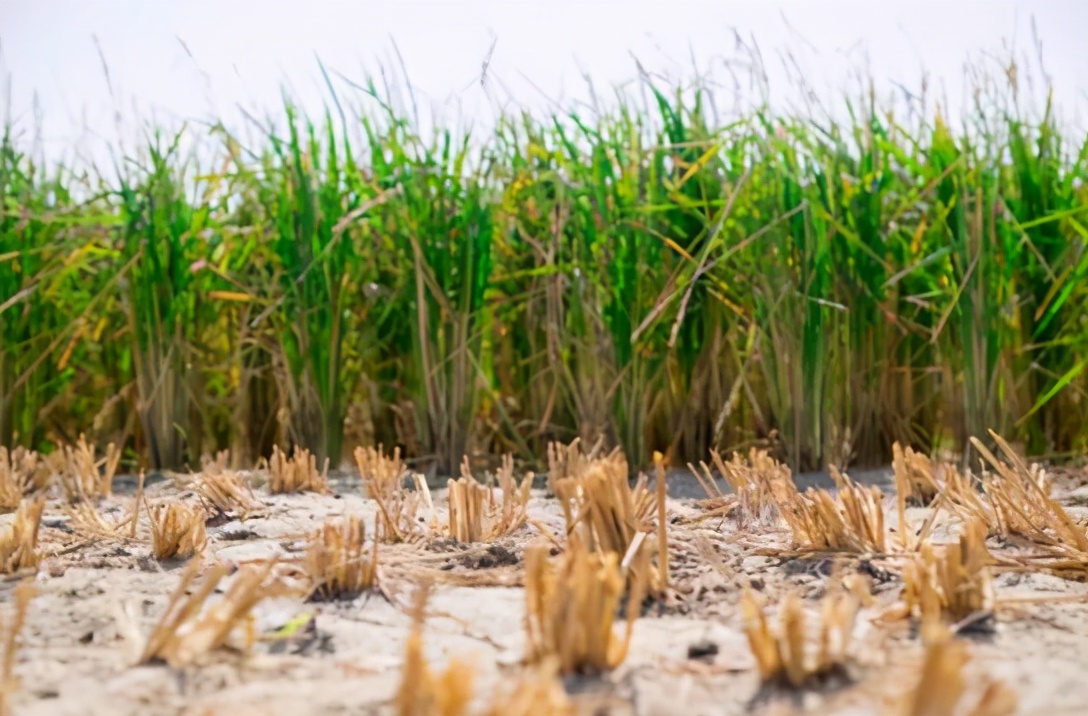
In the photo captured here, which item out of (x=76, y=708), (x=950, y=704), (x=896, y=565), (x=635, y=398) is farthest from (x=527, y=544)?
(x=635, y=398)

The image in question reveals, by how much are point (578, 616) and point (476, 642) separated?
267 millimetres

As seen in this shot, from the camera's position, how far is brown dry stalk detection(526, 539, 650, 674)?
106 centimetres

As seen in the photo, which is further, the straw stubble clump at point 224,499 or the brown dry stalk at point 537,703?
the straw stubble clump at point 224,499

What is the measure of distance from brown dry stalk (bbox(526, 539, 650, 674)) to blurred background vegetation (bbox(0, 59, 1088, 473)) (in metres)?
1.92

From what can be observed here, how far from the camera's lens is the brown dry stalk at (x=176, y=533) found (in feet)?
5.89

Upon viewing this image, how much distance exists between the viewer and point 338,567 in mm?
1479

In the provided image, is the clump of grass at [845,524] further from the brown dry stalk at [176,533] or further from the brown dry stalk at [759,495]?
the brown dry stalk at [176,533]

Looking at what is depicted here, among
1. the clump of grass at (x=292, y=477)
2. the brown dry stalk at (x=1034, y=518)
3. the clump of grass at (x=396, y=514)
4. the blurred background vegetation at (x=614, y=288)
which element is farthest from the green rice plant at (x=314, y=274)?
the brown dry stalk at (x=1034, y=518)

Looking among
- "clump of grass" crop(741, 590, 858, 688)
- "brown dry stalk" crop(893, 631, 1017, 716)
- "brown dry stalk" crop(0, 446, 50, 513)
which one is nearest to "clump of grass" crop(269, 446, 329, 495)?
"brown dry stalk" crop(0, 446, 50, 513)

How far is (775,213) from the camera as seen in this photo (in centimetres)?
313

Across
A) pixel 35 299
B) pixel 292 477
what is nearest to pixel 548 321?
pixel 292 477

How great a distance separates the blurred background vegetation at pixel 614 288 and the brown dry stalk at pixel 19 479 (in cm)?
61

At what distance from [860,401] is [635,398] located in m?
0.74

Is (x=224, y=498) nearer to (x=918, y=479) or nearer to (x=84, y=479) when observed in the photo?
(x=84, y=479)
